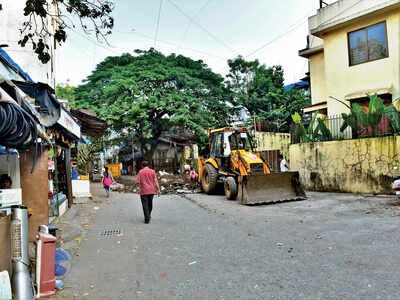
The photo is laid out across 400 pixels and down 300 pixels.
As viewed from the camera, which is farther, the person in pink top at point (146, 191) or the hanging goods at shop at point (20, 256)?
Answer: the person in pink top at point (146, 191)

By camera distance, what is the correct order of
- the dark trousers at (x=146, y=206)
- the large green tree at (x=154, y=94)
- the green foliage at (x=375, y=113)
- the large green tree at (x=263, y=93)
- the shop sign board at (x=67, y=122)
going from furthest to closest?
the large green tree at (x=263, y=93), the large green tree at (x=154, y=94), the green foliage at (x=375, y=113), the dark trousers at (x=146, y=206), the shop sign board at (x=67, y=122)

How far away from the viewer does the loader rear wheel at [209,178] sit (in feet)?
47.3

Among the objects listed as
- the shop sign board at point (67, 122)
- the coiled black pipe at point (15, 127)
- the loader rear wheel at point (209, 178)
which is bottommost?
the loader rear wheel at point (209, 178)

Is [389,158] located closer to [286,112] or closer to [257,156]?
[257,156]

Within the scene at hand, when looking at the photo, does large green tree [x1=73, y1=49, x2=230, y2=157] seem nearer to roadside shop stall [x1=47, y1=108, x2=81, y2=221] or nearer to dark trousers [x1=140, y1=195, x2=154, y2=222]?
roadside shop stall [x1=47, y1=108, x2=81, y2=221]

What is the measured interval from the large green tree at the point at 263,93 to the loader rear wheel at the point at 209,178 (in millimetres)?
13597

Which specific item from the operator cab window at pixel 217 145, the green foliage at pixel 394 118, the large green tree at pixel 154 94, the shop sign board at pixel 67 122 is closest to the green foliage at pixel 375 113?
the green foliage at pixel 394 118

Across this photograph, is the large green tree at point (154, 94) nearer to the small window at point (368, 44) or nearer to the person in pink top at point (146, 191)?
the small window at point (368, 44)

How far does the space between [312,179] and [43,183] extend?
1101cm

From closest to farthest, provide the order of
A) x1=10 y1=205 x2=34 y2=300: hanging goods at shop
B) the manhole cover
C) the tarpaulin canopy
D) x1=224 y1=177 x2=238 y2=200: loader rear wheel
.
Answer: x1=10 y1=205 x2=34 y2=300: hanging goods at shop, the tarpaulin canopy, the manhole cover, x1=224 y1=177 x2=238 y2=200: loader rear wheel

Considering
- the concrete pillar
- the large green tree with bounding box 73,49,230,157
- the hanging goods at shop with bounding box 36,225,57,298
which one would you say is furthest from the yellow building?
the hanging goods at shop with bounding box 36,225,57,298

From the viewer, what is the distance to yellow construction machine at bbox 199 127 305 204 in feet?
37.3

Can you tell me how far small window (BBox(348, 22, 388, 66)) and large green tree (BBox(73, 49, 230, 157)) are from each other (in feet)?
40.9

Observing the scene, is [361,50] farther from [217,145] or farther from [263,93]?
[263,93]
